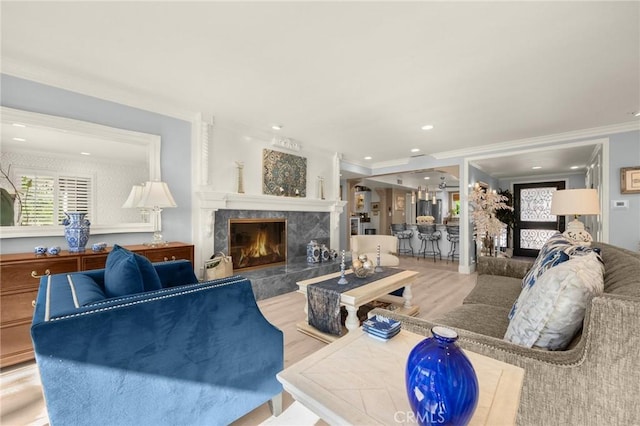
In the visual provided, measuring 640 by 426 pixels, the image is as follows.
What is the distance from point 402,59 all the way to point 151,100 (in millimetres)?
2702

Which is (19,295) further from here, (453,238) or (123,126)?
(453,238)

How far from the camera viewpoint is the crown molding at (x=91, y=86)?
2.30 m

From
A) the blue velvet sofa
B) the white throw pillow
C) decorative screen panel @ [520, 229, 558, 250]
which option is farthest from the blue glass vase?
decorative screen panel @ [520, 229, 558, 250]

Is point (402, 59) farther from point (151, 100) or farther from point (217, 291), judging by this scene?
point (151, 100)

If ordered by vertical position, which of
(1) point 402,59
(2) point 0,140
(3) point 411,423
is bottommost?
(3) point 411,423

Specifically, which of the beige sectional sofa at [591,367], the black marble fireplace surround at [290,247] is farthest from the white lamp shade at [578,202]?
the black marble fireplace surround at [290,247]

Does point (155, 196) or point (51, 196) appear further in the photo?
point (155, 196)

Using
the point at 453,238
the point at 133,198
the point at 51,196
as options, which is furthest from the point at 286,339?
the point at 453,238

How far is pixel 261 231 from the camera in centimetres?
435

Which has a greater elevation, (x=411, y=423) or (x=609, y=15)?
(x=609, y=15)

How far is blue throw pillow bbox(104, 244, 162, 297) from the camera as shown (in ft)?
4.34

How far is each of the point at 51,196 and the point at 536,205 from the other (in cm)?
994

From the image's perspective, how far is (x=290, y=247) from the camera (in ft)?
15.2

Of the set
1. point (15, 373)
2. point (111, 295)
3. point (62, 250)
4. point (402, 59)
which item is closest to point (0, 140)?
point (62, 250)
